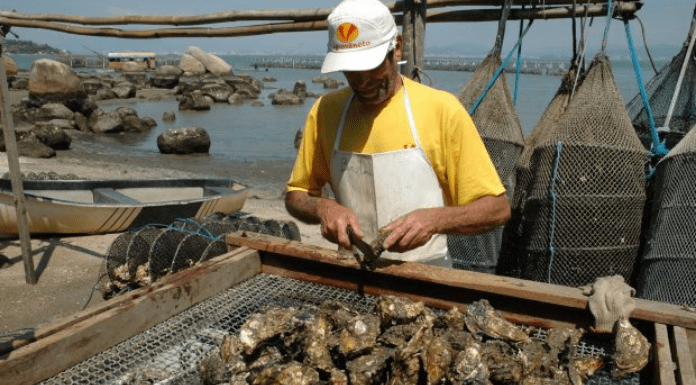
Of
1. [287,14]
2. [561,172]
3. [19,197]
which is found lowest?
[19,197]

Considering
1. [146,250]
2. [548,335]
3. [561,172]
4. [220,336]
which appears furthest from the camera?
[146,250]

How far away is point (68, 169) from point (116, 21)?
1241cm

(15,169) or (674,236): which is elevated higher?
(15,169)

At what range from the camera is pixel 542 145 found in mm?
4688

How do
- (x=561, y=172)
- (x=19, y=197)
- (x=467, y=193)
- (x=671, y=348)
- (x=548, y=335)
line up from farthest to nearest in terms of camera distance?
(x=19, y=197) → (x=561, y=172) → (x=467, y=193) → (x=548, y=335) → (x=671, y=348)

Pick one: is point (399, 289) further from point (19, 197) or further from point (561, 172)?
point (19, 197)

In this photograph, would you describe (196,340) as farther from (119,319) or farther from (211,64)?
(211,64)

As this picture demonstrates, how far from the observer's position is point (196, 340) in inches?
106

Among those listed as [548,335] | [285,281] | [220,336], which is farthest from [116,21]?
[548,335]

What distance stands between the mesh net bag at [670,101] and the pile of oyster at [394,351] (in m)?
3.82

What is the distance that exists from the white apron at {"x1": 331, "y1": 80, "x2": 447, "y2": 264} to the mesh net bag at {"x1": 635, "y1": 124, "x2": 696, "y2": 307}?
1.87 m

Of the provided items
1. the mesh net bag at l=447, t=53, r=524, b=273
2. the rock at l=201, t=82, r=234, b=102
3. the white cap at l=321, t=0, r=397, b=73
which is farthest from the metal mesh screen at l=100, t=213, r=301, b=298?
the rock at l=201, t=82, r=234, b=102

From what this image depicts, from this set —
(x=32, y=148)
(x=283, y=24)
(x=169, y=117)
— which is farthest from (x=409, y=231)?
(x=169, y=117)

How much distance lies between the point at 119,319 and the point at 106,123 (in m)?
27.9
